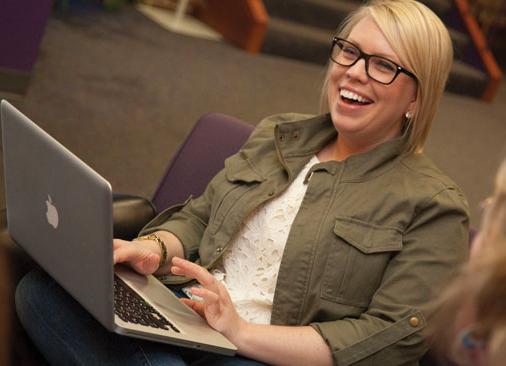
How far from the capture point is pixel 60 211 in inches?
55.7

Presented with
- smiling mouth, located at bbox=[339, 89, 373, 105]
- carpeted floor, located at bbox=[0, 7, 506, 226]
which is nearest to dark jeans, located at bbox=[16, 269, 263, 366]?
smiling mouth, located at bbox=[339, 89, 373, 105]

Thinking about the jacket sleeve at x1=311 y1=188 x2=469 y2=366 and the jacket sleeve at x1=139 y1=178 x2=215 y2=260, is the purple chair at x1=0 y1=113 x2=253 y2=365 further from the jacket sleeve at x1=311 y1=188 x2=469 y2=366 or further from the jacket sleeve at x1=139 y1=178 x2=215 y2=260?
the jacket sleeve at x1=311 y1=188 x2=469 y2=366

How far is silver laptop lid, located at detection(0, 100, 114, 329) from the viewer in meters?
1.32

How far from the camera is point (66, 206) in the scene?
4.57 ft

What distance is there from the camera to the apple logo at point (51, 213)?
1.43m

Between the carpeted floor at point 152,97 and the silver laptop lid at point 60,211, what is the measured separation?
145 centimetres

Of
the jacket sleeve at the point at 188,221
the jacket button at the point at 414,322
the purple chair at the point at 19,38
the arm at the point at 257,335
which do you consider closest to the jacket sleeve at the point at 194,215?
the jacket sleeve at the point at 188,221

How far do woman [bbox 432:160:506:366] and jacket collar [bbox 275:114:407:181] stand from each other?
0.88m

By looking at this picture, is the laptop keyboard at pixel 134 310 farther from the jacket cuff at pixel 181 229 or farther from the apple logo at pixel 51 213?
the jacket cuff at pixel 181 229

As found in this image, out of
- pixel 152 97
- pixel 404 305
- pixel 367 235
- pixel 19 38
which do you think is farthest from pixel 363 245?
pixel 152 97

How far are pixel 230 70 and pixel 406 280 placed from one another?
4.17 meters

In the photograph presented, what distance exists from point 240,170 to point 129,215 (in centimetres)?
30

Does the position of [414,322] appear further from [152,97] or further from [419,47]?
[152,97]

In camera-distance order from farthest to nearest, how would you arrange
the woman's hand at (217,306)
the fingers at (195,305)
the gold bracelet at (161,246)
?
the gold bracelet at (161,246) → the fingers at (195,305) → the woman's hand at (217,306)
